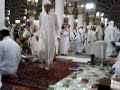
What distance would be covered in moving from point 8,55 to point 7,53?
0.05 metres

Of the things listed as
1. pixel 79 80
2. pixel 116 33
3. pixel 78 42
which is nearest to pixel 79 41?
pixel 78 42

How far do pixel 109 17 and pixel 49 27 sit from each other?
28.0ft

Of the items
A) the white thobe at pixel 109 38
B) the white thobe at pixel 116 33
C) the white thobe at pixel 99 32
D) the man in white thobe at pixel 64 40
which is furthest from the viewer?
the man in white thobe at pixel 64 40

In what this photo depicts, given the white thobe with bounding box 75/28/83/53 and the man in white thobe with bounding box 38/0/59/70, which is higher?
the man in white thobe with bounding box 38/0/59/70

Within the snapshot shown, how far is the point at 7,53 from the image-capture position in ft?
15.3

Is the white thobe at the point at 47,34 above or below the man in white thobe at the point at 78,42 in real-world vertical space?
above

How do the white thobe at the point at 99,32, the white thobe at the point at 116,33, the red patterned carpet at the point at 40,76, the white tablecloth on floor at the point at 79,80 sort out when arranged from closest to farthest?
the white tablecloth on floor at the point at 79,80
the red patterned carpet at the point at 40,76
the white thobe at the point at 116,33
the white thobe at the point at 99,32

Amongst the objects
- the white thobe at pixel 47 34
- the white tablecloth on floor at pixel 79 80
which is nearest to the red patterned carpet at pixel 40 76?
the white tablecloth on floor at pixel 79 80

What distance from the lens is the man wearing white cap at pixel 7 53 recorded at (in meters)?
4.62

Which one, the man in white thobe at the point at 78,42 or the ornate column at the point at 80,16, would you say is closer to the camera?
the man in white thobe at the point at 78,42

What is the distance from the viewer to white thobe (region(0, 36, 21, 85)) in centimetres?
462

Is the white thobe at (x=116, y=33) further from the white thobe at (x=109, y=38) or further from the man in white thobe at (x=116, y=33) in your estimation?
the white thobe at (x=109, y=38)

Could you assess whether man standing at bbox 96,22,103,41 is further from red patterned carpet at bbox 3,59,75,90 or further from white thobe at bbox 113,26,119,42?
red patterned carpet at bbox 3,59,75,90

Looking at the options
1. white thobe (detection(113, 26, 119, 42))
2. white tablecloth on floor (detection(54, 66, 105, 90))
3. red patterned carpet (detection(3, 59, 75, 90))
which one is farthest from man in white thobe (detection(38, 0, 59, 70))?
white thobe (detection(113, 26, 119, 42))
